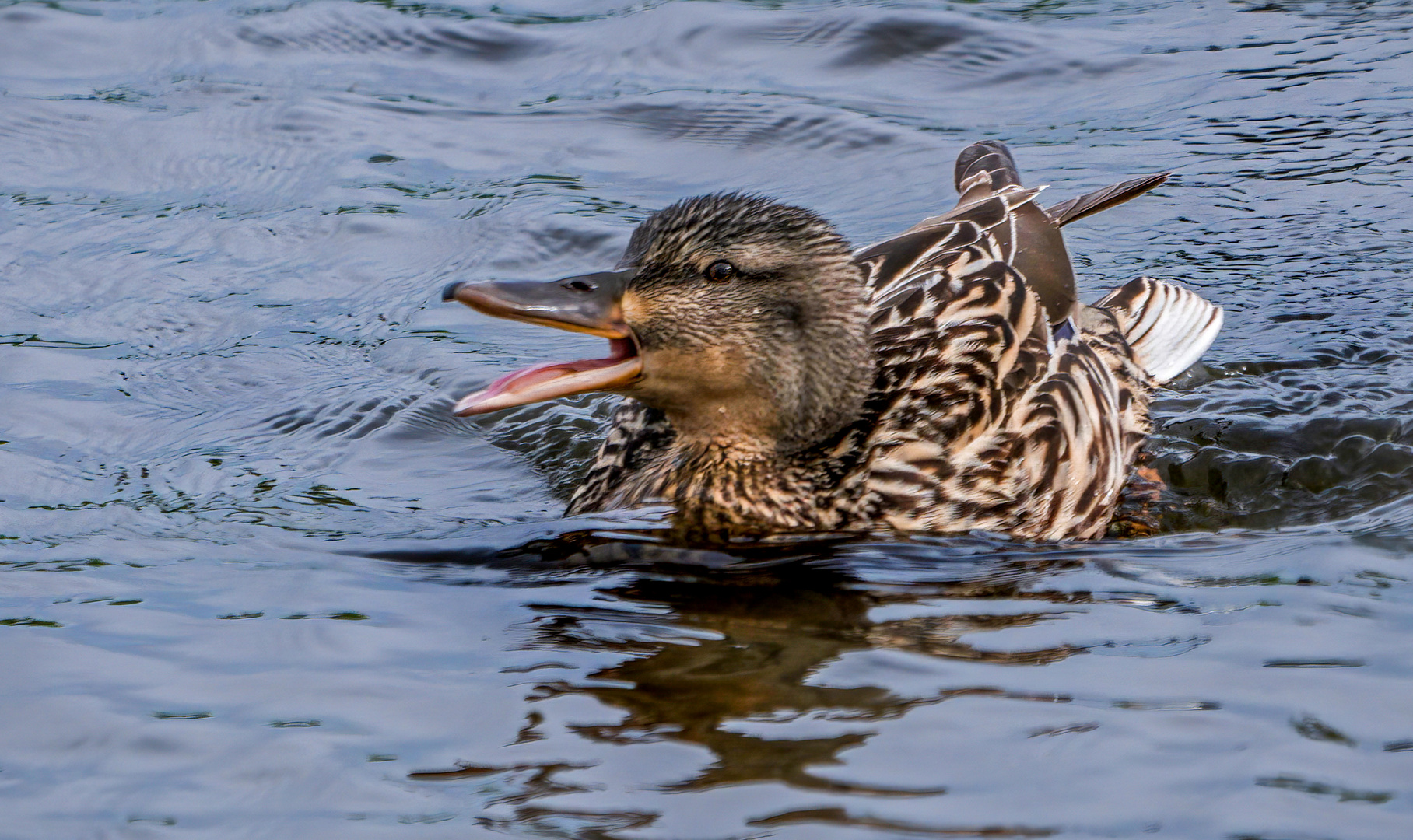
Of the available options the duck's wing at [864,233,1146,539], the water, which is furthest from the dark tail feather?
the water

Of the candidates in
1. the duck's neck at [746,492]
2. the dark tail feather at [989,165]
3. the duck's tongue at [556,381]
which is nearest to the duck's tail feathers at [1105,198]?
the dark tail feather at [989,165]

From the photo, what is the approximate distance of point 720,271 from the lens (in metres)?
5.72

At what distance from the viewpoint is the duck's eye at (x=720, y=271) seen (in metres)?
5.70

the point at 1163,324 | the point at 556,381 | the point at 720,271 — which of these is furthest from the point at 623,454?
the point at 1163,324

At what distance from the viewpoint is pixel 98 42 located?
11.7 meters

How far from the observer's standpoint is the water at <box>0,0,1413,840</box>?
4152 millimetres

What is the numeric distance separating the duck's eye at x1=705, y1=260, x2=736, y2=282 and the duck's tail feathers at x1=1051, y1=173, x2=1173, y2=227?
1.86 metres

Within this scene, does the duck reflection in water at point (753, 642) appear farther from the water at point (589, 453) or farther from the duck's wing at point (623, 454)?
the duck's wing at point (623, 454)

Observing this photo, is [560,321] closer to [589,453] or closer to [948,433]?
[948,433]

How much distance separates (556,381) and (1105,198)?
2.69 m

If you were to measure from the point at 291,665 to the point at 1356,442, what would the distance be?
4232 millimetres

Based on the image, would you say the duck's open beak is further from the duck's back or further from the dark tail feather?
the dark tail feather

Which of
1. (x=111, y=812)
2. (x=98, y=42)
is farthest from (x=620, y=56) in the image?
(x=111, y=812)

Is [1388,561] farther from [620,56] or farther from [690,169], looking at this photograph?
[620,56]
